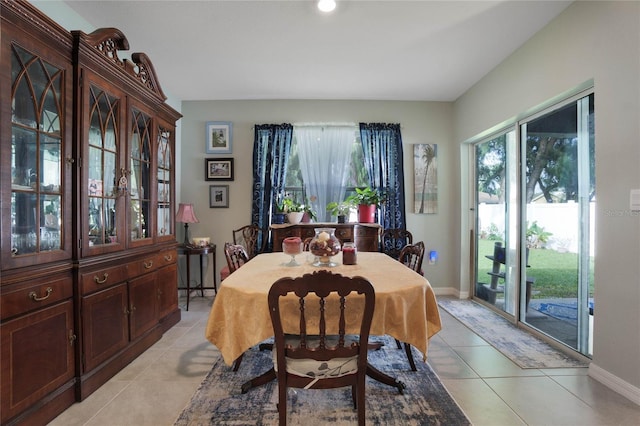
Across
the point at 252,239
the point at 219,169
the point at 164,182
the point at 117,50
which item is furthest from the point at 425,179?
the point at 117,50

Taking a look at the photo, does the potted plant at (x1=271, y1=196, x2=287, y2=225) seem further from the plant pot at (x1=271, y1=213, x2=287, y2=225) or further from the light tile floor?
the light tile floor

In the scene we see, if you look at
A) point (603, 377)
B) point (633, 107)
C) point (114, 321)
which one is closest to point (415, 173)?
point (633, 107)

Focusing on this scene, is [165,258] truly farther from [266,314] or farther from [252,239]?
[266,314]

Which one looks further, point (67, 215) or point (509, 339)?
point (509, 339)

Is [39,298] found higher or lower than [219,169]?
lower

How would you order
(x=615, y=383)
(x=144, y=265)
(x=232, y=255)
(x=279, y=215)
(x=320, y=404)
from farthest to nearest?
(x=279, y=215), (x=144, y=265), (x=232, y=255), (x=615, y=383), (x=320, y=404)

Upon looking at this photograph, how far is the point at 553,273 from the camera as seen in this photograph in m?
2.74

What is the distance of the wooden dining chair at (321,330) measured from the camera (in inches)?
51.6

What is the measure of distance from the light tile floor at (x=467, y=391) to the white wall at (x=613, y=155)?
0.88 ft

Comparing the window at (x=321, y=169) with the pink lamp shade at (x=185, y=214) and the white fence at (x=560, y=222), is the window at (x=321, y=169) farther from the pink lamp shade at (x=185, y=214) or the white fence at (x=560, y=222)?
the white fence at (x=560, y=222)

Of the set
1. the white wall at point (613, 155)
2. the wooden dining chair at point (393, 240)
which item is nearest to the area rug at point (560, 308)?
the white wall at point (613, 155)

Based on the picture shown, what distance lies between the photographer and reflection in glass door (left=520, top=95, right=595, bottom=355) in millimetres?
2389

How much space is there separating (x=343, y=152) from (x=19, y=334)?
362cm

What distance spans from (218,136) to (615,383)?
15.3 ft
